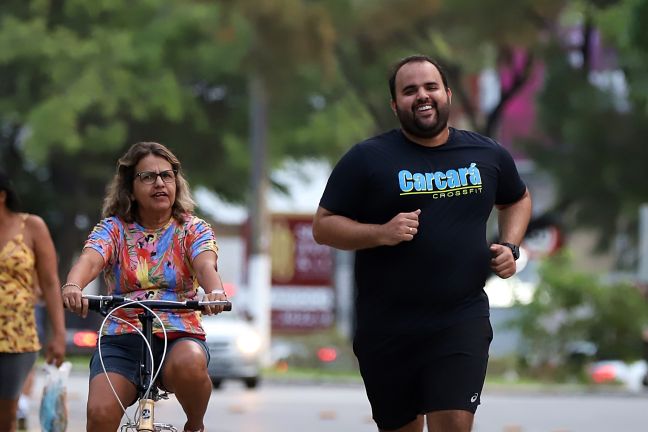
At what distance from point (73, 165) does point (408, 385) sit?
3383 centimetres

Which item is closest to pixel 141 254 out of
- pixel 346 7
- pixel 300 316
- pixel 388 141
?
pixel 388 141

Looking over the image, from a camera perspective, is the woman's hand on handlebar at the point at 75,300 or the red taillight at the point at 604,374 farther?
the red taillight at the point at 604,374

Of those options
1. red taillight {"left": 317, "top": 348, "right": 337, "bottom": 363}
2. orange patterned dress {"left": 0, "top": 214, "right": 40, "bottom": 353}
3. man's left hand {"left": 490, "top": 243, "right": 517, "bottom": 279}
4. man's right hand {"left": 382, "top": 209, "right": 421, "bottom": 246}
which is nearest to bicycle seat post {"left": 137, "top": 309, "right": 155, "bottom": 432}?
man's right hand {"left": 382, "top": 209, "right": 421, "bottom": 246}

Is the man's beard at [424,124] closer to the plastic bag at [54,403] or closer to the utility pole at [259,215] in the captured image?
the plastic bag at [54,403]

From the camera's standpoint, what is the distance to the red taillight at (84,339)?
3409cm

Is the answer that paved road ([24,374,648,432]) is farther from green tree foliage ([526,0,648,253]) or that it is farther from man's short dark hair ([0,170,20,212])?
green tree foliage ([526,0,648,253])

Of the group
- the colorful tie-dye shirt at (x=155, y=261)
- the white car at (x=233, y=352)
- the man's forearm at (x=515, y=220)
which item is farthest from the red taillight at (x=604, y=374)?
the colorful tie-dye shirt at (x=155, y=261)

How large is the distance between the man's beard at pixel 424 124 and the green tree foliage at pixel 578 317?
83.4ft

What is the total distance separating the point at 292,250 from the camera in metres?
45.2

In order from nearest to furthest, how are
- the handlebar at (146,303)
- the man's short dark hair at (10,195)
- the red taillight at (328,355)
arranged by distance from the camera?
the handlebar at (146,303) → the man's short dark hair at (10,195) → the red taillight at (328,355)

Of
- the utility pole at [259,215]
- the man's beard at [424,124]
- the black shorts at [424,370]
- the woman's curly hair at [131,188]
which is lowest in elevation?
the black shorts at [424,370]

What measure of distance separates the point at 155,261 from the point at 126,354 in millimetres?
413

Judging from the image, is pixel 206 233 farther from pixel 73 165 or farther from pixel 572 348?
pixel 73 165

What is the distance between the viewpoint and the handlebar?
23.6 feet
